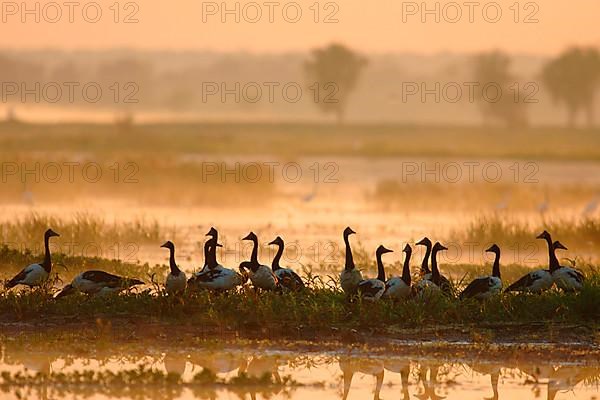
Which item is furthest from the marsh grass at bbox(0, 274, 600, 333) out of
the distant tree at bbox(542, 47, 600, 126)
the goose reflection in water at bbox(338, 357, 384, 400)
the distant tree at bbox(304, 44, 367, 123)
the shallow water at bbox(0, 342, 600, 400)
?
the distant tree at bbox(542, 47, 600, 126)

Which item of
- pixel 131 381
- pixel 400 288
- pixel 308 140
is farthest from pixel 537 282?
pixel 308 140

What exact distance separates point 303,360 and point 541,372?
2690mm

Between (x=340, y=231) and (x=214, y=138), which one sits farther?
(x=214, y=138)

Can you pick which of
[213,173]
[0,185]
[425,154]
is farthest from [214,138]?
[0,185]

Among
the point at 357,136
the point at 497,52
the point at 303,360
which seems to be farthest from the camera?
the point at 497,52

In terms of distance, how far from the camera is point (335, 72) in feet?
459

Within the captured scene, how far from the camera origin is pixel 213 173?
5100cm

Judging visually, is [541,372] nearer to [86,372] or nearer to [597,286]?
[597,286]

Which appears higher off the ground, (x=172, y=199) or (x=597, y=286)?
(x=172, y=199)

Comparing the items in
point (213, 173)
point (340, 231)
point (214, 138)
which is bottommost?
point (340, 231)

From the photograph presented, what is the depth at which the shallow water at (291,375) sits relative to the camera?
14305 millimetres

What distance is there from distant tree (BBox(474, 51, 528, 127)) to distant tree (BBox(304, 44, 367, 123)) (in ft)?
42.4

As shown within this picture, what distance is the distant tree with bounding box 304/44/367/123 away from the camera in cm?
13988

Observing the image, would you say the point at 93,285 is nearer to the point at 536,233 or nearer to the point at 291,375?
the point at 291,375
